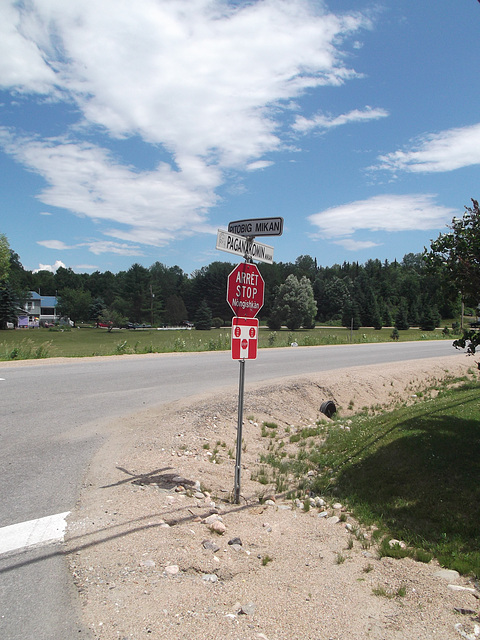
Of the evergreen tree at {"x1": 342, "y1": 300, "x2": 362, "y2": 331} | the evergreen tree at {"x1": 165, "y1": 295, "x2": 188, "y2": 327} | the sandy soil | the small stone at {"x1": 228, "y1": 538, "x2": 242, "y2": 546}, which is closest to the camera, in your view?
the sandy soil

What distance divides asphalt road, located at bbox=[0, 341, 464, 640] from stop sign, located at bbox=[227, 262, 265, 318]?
277 cm

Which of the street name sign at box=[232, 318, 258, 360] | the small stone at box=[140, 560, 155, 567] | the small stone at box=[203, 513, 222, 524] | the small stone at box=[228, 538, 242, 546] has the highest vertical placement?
the street name sign at box=[232, 318, 258, 360]

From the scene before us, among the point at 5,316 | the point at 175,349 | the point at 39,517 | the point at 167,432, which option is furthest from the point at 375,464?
the point at 5,316

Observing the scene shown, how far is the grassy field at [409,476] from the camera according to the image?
4.43m

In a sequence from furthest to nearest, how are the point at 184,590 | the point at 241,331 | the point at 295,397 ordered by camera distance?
the point at 295,397, the point at 241,331, the point at 184,590

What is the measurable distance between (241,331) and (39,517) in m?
2.82

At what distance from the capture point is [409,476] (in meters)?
5.71

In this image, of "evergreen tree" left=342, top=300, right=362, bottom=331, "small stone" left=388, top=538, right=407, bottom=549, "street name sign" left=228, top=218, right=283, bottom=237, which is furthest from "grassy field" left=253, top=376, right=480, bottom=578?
"evergreen tree" left=342, top=300, right=362, bottom=331

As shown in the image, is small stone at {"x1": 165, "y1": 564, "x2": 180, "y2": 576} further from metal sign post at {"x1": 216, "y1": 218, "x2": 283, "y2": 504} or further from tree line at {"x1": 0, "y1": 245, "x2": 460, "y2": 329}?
tree line at {"x1": 0, "y1": 245, "x2": 460, "y2": 329}

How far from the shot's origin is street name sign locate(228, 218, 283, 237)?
5547 mm

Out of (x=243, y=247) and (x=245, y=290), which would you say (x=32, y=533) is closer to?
(x=245, y=290)

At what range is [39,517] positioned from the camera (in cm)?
461

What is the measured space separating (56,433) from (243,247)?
4.52 meters

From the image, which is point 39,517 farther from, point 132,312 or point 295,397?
point 132,312
